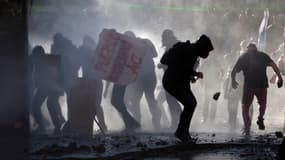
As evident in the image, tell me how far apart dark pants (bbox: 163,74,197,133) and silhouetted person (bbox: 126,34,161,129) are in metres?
3.36

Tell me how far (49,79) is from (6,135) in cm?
270

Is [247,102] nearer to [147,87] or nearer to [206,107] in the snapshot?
[147,87]

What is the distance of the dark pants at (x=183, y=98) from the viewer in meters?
12.1

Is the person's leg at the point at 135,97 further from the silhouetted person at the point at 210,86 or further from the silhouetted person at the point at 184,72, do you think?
the silhouetted person at the point at 184,72

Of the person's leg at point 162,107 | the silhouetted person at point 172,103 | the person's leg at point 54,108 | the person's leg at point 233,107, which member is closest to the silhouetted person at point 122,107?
the silhouetted person at point 172,103

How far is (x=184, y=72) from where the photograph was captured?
12.3 m

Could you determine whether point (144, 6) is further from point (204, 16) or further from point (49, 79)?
point (49, 79)

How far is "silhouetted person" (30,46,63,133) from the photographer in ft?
48.6

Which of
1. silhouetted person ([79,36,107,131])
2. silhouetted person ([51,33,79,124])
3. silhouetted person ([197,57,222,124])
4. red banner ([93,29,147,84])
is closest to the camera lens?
red banner ([93,29,147,84])

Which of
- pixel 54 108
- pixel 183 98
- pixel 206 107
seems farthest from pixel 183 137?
pixel 206 107

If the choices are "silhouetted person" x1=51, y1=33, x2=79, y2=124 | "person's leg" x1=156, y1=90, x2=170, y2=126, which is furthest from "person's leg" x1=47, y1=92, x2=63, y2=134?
"person's leg" x1=156, y1=90, x2=170, y2=126

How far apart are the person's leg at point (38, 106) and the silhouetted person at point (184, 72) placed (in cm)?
364

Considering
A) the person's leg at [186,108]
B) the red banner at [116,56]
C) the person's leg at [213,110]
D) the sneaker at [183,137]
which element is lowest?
the sneaker at [183,137]

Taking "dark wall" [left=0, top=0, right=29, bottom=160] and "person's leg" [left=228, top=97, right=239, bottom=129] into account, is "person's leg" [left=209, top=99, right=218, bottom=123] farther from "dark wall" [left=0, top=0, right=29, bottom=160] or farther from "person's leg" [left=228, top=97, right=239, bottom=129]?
"dark wall" [left=0, top=0, right=29, bottom=160]
